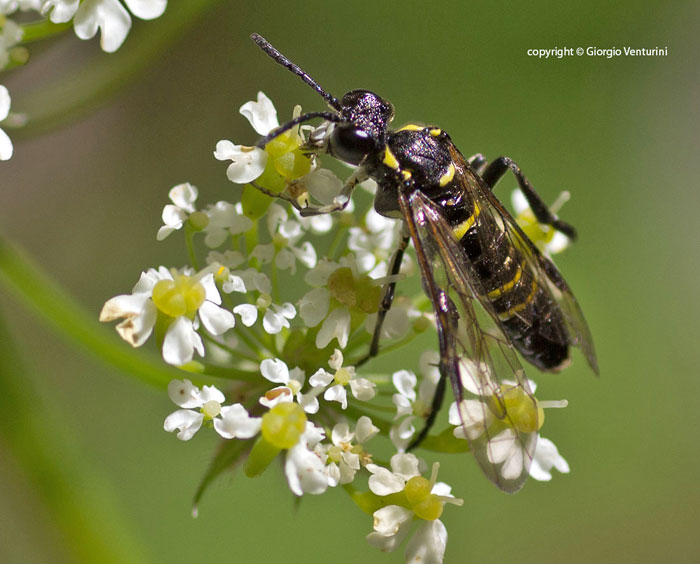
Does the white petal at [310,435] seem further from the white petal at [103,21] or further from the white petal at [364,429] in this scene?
the white petal at [103,21]

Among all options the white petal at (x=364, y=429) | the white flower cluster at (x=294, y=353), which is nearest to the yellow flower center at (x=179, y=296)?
the white flower cluster at (x=294, y=353)

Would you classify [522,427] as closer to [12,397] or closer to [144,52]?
[12,397]

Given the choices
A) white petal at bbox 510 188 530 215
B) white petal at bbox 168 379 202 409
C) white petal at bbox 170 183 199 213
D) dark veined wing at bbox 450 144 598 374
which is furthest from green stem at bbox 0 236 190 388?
white petal at bbox 510 188 530 215

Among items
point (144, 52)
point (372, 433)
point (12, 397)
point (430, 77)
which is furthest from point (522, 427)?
point (430, 77)

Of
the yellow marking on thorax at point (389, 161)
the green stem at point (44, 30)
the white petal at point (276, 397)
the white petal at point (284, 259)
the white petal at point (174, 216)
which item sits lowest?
the white petal at point (276, 397)

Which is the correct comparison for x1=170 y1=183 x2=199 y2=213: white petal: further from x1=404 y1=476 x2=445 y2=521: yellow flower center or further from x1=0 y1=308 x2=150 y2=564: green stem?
x1=404 y1=476 x2=445 y2=521: yellow flower center

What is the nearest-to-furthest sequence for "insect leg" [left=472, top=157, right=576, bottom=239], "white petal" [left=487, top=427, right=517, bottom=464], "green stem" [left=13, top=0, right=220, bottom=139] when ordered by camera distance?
"white petal" [left=487, top=427, right=517, bottom=464] → "insect leg" [left=472, top=157, right=576, bottom=239] → "green stem" [left=13, top=0, right=220, bottom=139]
